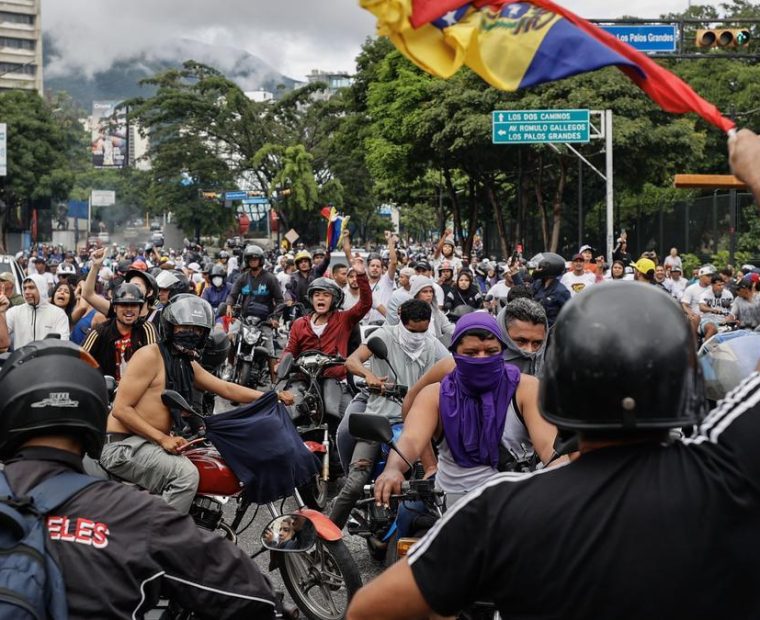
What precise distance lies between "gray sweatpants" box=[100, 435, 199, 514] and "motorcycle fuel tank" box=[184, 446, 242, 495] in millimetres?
43

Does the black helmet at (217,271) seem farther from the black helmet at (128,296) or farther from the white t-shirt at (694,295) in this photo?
the black helmet at (128,296)

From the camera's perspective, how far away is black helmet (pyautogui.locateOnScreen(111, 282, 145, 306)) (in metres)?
8.00

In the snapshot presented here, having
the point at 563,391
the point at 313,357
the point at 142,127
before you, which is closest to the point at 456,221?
the point at 142,127

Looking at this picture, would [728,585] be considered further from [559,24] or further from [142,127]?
[142,127]

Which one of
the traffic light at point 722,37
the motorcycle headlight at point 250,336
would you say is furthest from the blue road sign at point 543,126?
the motorcycle headlight at point 250,336

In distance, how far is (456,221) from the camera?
5341 cm

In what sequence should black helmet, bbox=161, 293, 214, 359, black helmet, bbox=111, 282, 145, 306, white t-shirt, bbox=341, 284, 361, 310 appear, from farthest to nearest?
1. white t-shirt, bbox=341, 284, 361, 310
2. black helmet, bbox=111, 282, 145, 306
3. black helmet, bbox=161, 293, 214, 359

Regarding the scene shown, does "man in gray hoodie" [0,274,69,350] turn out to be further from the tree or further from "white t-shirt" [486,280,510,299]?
the tree

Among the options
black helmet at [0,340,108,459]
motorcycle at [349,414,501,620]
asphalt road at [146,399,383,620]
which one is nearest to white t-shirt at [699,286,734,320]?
asphalt road at [146,399,383,620]

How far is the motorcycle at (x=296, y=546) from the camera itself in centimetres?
572

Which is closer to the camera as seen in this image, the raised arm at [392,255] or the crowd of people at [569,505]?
the crowd of people at [569,505]

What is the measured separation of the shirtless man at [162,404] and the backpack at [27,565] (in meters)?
3.20

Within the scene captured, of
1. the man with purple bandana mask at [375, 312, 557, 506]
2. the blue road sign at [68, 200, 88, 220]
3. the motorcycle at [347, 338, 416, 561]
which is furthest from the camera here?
the blue road sign at [68, 200, 88, 220]

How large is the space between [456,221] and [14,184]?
3737 cm
